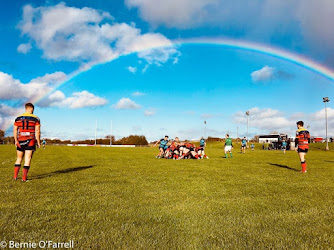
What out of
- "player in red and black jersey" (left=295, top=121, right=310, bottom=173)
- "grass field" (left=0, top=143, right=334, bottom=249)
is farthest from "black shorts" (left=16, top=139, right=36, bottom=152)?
"player in red and black jersey" (left=295, top=121, right=310, bottom=173)

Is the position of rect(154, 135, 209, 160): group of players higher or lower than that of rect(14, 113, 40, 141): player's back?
lower

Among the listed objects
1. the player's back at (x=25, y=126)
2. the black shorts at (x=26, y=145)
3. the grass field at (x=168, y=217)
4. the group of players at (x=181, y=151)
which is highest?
the player's back at (x=25, y=126)

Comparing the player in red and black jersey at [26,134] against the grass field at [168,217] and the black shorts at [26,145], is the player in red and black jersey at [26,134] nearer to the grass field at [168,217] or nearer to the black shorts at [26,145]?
the black shorts at [26,145]

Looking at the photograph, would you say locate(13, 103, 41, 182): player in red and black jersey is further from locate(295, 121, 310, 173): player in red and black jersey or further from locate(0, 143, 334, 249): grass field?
locate(295, 121, 310, 173): player in red and black jersey

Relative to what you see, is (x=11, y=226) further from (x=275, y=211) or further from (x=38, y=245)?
(x=275, y=211)

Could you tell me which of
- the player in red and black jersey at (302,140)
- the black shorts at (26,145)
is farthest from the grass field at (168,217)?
the player in red and black jersey at (302,140)

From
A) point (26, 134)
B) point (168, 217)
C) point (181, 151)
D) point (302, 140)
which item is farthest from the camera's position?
point (181, 151)

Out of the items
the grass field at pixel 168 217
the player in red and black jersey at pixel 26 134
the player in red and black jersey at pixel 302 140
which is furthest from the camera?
the player in red and black jersey at pixel 302 140

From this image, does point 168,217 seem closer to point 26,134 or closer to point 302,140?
point 26,134

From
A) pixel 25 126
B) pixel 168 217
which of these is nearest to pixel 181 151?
pixel 25 126

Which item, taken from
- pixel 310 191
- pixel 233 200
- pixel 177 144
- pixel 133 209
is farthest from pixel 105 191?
pixel 177 144

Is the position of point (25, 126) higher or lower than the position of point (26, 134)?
higher

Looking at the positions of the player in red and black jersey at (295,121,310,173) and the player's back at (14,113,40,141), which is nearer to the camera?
the player's back at (14,113,40,141)

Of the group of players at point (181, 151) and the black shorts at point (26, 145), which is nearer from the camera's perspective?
the black shorts at point (26, 145)
